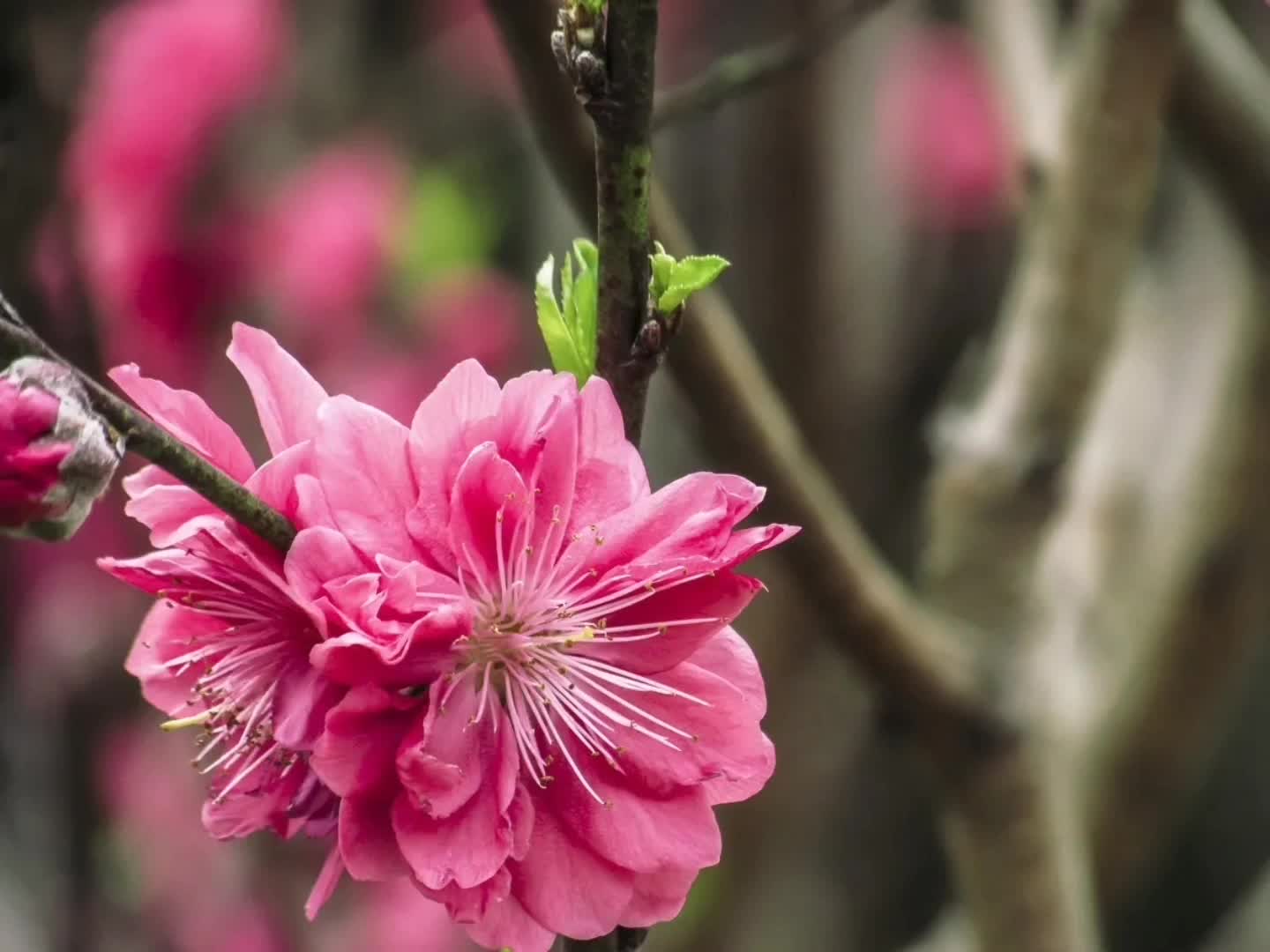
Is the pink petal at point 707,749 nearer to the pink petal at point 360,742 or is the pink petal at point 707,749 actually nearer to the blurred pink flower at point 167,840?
the pink petal at point 360,742

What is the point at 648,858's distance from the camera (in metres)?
0.32

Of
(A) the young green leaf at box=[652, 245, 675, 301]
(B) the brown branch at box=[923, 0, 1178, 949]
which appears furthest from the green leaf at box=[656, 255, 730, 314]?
(B) the brown branch at box=[923, 0, 1178, 949]

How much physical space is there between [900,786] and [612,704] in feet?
5.27

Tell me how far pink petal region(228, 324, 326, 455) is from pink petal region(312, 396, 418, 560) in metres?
0.02

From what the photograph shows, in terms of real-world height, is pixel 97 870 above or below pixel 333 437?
below

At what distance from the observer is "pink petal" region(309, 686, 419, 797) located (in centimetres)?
29

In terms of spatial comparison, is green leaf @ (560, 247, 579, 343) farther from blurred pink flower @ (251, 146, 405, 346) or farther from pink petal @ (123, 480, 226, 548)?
blurred pink flower @ (251, 146, 405, 346)

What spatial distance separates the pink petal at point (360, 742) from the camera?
0.96 ft

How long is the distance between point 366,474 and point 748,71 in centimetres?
36

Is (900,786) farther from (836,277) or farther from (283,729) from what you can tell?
(283,729)

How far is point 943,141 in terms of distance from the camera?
1.73 meters

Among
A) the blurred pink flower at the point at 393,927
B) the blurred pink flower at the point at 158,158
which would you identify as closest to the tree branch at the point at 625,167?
the blurred pink flower at the point at 158,158

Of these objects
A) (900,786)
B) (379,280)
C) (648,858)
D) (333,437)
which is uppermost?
(333,437)

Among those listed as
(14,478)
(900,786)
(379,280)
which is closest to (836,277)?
(379,280)
